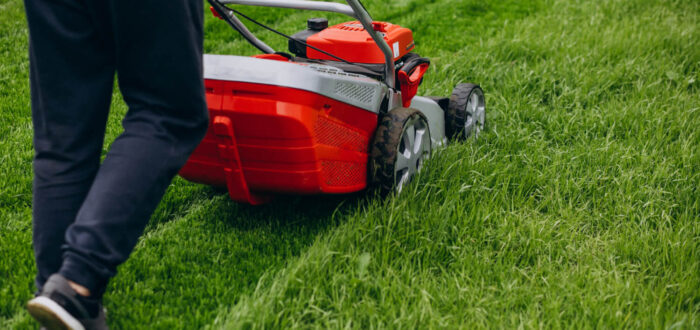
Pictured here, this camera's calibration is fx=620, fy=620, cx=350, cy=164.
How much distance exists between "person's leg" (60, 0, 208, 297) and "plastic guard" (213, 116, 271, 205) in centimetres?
35

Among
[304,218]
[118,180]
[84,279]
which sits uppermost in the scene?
[118,180]

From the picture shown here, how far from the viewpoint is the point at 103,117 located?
1.60 meters

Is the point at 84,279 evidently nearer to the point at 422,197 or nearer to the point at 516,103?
the point at 422,197

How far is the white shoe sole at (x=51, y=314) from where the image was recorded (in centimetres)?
131

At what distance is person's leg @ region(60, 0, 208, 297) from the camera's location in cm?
137

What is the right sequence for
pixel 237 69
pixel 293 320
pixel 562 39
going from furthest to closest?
pixel 562 39
pixel 237 69
pixel 293 320

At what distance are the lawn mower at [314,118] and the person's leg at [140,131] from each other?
0.37 meters

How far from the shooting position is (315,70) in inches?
79.4

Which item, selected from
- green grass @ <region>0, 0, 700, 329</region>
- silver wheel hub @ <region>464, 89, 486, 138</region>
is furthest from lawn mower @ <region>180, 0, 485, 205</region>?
silver wheel hub @ <region>464, 89, 486, 138</region>

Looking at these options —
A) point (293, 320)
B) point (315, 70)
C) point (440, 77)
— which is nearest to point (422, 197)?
point (315, 70)

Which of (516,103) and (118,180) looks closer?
(118,180)

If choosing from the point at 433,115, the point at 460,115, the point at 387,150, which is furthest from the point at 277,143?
the point at 460,115

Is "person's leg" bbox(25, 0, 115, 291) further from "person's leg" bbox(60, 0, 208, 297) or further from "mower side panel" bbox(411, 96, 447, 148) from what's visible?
"mower side panel" bbox(411, 96, 447, 148)

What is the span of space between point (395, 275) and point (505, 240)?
0.52 meters
